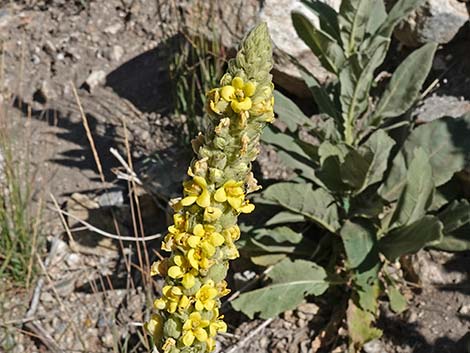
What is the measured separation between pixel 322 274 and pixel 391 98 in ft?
→ 2.86

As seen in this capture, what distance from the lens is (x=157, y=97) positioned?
17.1 feet

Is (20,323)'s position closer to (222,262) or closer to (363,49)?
(363,49)

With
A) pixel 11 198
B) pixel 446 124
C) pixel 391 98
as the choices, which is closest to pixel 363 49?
pixel 391 98

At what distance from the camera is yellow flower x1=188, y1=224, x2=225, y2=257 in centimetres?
160

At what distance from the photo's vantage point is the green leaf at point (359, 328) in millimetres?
3285

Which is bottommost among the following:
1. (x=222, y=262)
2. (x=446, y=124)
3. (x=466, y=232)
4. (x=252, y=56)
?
(x=466, y=232)

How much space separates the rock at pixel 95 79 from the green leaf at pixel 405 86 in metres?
2.46

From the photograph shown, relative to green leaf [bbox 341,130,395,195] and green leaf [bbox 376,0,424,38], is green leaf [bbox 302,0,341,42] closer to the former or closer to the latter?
green leaf [bbox 376,0,424,38]

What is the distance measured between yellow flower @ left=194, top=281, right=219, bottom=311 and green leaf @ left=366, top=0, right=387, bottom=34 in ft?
7.31

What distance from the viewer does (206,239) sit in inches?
63.5

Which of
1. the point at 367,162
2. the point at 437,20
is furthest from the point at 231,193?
the point at 437,20

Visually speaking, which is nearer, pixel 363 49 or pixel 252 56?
pixel 252 56

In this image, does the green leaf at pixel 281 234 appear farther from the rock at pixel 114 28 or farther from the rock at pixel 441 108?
the rock at pixel 114 28

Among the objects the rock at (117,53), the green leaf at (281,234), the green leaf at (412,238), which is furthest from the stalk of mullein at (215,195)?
the rock at (117,53)
